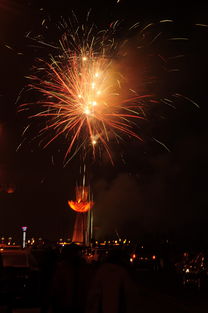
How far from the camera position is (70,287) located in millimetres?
6441

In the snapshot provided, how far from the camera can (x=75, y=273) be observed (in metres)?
6.48

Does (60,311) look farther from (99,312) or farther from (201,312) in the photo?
(201,312)

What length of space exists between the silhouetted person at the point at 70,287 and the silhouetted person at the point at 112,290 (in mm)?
500

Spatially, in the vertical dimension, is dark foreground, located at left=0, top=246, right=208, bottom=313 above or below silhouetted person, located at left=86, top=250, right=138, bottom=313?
below

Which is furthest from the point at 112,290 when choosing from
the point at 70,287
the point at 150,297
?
the point at 150,297

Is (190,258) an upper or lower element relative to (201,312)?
upper

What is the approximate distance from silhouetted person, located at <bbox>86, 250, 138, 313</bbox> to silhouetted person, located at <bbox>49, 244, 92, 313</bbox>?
1.64 ft

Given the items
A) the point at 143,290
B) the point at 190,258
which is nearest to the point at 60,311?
the point at 143,290

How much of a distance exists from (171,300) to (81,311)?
9924 millimetres

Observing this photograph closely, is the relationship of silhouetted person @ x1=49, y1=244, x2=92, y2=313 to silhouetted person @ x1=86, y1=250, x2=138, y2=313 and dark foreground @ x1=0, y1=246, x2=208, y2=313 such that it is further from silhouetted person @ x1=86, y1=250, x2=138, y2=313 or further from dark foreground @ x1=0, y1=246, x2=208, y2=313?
dark foreground @ x1=0, y1=246, x2=208, y2=313

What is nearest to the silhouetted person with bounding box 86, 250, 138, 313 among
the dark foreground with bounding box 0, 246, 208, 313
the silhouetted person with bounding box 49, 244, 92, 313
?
the silhouetted person with bounding box 49, 244, 92, 313

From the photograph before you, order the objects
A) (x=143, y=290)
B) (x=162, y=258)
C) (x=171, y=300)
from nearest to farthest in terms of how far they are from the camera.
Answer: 1. (x=171, y=300)
2. (x=143, y=290)
3. (x=162, y=258)

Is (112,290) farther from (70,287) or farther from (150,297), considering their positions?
(150,297)

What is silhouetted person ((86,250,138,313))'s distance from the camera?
232 inches
